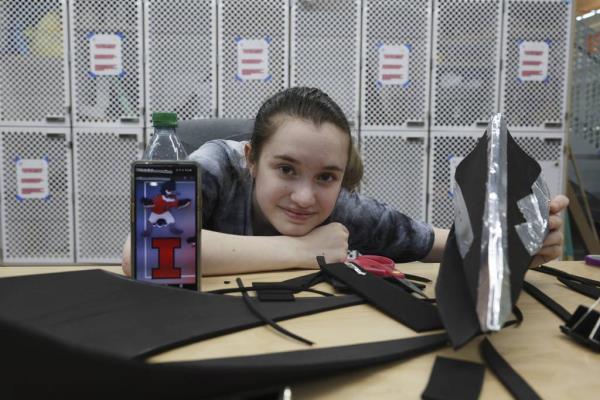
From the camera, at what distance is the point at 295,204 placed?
0.84 m

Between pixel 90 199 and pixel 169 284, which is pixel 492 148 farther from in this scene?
pixel 90 199

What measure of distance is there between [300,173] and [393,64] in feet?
4.71

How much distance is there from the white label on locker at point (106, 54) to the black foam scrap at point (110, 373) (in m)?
1.93

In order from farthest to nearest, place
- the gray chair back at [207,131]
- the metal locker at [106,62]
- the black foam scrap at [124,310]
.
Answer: the metal locker at [106,62] < the gray chair back at [207,131] < the black foam scrap at [124,310]

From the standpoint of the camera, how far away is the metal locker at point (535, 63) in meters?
2.12

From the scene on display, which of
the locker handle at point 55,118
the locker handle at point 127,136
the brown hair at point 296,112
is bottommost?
→ the locker handle at point 127,136

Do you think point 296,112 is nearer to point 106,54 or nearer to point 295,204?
point 295,204

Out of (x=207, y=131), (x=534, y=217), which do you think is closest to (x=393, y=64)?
(x=207, y=131)

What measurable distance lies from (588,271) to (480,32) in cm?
156

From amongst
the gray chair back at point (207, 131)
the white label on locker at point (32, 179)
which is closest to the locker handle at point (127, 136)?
the white label on locker at point (32, 179)

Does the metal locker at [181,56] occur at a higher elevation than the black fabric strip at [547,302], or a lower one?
higher

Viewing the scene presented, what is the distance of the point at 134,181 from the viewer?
1.94 feet

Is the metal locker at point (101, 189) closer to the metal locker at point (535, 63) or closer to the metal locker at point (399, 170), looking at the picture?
the metal locker at point (399, 170)

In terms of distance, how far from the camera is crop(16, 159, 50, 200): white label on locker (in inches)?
81.9
